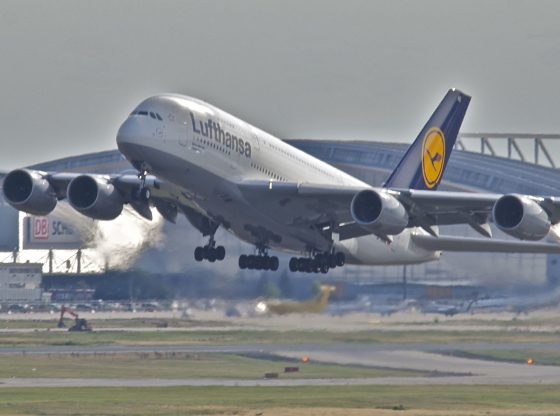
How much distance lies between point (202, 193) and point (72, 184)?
17.6 ft

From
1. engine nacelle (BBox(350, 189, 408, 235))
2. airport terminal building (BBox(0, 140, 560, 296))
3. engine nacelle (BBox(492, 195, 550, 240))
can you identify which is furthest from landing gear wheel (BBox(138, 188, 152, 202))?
engine nacelle (BBox(492, 195, 550, 240))

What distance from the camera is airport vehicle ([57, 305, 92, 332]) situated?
310 feet

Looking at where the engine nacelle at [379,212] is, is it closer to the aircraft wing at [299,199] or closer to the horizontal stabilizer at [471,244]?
the aircraft wing at [299,199]

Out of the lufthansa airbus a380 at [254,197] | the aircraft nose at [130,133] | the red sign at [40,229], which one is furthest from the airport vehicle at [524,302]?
the aircraft nose at [130,133]

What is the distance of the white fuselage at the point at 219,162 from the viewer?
49062 millimetres

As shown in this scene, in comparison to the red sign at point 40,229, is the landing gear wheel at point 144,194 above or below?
below

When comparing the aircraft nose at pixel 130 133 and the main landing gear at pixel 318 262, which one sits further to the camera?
the main landing gear at pixel 318 262

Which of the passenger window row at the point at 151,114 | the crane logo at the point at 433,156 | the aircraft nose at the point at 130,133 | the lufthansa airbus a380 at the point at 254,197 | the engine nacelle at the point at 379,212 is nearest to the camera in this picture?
the aircraft nose at the point at 130,133

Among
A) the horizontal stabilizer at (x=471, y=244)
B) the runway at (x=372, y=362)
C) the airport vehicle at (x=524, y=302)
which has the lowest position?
the runway at (x=372, y=362)

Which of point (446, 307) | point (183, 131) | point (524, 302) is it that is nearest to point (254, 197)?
point (183, 131)

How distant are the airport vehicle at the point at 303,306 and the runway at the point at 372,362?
3.46m

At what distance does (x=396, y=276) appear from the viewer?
7394 centimetres

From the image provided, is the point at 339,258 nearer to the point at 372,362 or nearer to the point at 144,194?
the point at 144,194

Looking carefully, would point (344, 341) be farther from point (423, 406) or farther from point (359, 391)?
point (423, 406)
